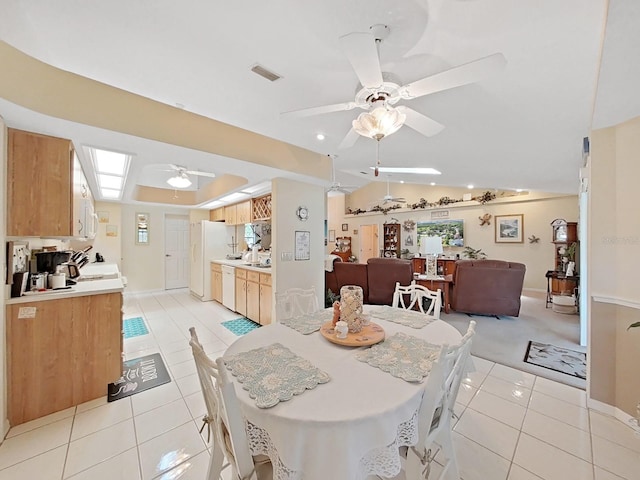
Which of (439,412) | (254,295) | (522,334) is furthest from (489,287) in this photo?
(254,295)

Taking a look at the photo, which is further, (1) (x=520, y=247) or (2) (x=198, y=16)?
(1) (x=520, y=247)

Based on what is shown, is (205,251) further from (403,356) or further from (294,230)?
(403,356)

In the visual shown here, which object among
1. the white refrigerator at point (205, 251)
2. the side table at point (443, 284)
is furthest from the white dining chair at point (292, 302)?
the white refrigerator at point (205, 251)

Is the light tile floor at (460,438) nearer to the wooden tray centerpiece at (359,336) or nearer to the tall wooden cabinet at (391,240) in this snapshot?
the wooden tray centerpiece at (359,336)

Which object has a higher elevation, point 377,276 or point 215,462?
point 377,276

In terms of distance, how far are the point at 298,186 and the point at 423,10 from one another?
2.85m

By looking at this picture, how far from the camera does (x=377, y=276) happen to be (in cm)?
501

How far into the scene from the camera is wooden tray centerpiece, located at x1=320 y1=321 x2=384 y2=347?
61.3 inches

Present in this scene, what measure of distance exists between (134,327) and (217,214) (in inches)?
124

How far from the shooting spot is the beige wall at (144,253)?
6.15 m

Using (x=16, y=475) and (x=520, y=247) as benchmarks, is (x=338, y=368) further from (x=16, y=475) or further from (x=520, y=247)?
(x=520, y=247)

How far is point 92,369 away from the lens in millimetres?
2287

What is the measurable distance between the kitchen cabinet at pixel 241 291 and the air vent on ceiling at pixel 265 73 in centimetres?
325

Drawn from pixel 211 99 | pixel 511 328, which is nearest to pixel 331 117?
pixel 211 99
